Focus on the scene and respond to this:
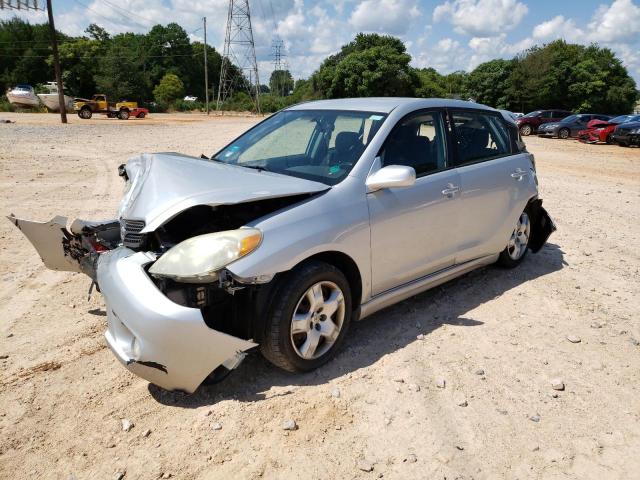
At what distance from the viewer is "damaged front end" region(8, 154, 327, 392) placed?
2709 millimetres

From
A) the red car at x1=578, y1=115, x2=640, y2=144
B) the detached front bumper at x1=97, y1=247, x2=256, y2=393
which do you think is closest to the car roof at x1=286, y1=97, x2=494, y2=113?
the detached front bumper at x1=97, y1=247, x2=256, y2=393

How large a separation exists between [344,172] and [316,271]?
2.70 feet

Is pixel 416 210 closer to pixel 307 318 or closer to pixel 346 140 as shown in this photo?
pixel 346 140

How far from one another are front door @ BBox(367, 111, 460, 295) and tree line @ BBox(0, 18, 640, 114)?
3414 cm

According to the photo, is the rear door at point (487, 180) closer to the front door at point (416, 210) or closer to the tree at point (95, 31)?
the front door at point (416, 210)

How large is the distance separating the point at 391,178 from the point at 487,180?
1551 millimetres

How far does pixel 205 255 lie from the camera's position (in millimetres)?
2828

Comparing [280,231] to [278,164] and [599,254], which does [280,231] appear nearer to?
[278,164]

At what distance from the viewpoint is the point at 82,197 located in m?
8.48

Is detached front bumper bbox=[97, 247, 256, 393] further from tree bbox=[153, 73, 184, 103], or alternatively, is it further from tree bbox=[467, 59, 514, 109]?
tree bbox=[153, 73, 184, 103]

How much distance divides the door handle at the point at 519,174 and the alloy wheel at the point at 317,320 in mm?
2571

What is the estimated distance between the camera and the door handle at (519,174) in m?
4.94

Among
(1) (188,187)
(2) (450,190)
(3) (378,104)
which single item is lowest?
(2) (450,190)

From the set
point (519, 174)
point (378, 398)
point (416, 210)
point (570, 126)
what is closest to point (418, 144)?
point (416, 210)
